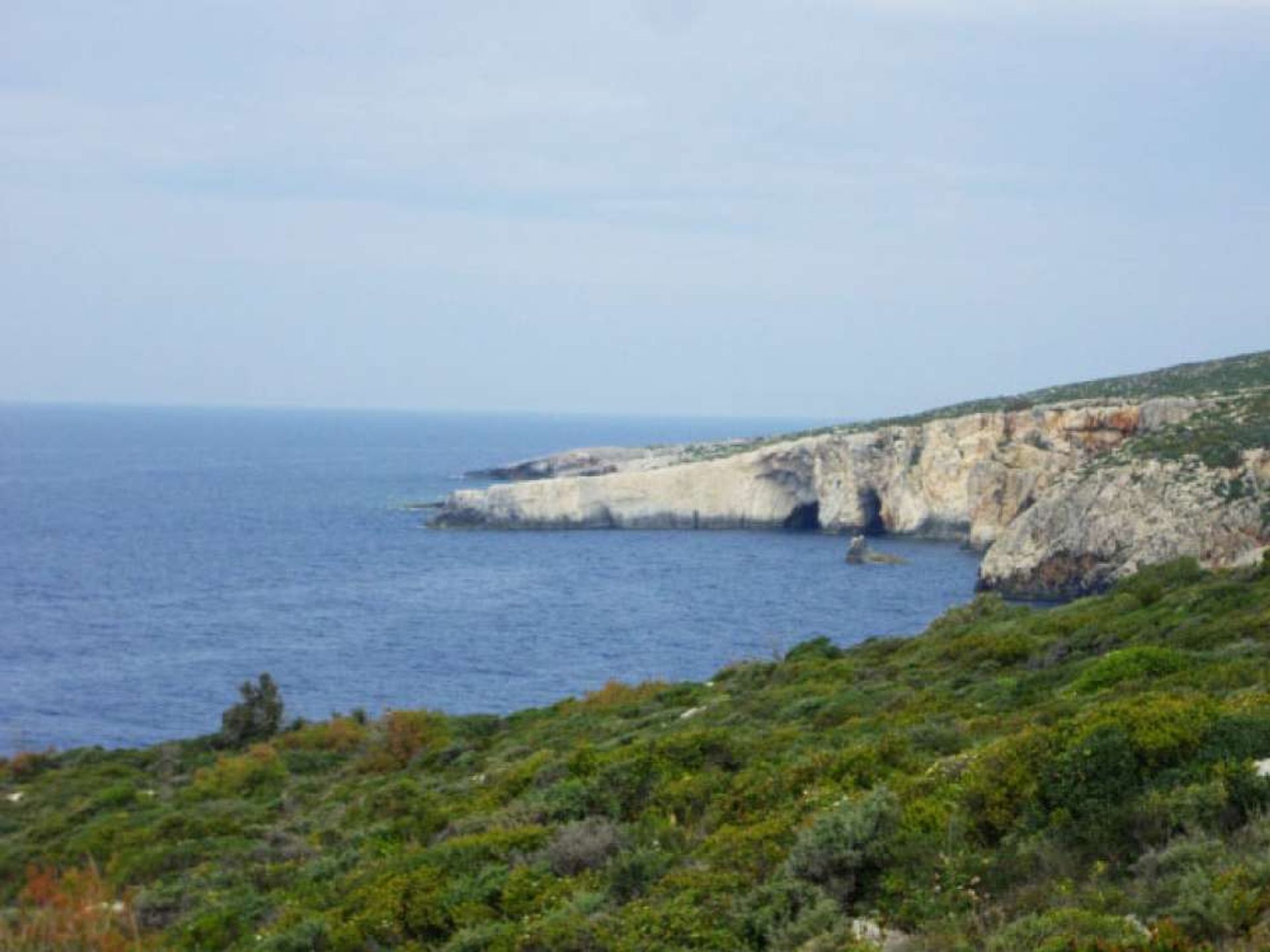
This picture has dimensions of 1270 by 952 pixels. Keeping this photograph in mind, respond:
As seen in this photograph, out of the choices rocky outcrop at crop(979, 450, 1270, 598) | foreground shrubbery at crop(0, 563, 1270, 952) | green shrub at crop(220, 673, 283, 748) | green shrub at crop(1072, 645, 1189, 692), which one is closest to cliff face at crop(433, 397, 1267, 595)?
rocky outcrop at crop(979, 450, 1270, 598)

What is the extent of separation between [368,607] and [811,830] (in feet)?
159

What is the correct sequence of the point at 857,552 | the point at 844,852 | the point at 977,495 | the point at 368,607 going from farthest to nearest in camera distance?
the point at 977,495, the point at 857,552, the point at 368,607, the point at 844,852

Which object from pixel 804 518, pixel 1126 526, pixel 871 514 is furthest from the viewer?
pixel 804 518

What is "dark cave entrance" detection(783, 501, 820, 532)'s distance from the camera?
8294 cm

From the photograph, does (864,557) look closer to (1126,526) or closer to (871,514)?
(871,514)

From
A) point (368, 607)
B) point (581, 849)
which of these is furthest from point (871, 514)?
point (581, 849)

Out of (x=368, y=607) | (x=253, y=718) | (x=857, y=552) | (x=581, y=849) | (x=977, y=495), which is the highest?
(x=581, y=849)

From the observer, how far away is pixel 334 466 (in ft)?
472

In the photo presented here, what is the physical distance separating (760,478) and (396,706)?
48.9 meters

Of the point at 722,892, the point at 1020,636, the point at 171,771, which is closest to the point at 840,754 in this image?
the point at 722,892

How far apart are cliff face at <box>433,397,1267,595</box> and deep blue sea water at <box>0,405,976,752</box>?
2589 mm

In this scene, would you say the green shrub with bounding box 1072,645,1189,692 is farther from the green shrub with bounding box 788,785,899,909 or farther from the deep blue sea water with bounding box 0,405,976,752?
the deep blue sea water with bounding box 0,405,976,752

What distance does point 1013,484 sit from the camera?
6500cm

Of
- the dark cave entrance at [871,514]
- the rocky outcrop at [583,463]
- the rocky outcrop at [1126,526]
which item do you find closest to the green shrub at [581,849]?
the rocky outcrop at [1126,526]
